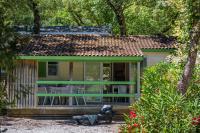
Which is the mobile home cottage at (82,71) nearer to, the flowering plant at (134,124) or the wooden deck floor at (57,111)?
the wooden deck floor at (57,111)

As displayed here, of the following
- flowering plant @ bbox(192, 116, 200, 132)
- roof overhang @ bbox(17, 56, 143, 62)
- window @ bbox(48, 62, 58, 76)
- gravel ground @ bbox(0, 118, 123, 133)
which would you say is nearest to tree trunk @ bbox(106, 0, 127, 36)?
window @ bbox(48, 62, 58, 76)

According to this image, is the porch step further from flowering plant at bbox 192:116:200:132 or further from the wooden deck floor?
flowering plant at bbox 192:116:200:132

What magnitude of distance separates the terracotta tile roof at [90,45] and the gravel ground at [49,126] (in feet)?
10.8

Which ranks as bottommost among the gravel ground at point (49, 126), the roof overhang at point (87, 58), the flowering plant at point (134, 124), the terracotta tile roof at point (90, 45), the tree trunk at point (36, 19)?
the gravel ground at point (49, 126)

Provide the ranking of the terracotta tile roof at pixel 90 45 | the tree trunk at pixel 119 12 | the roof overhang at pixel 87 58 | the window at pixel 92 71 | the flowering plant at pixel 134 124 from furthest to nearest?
the tree trunk at pixel 119 12, the window at pixel 92 71, the terracotta tile roof at pixel 90 45, the roof overhang at pixel 87 58, the flowering plant at pixel 134 124

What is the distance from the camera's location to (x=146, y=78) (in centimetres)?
1527

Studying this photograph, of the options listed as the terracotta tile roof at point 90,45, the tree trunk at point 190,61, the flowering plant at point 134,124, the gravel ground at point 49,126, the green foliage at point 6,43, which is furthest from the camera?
the terracotta tile roof at point 90,45

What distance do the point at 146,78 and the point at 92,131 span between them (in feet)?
11.0

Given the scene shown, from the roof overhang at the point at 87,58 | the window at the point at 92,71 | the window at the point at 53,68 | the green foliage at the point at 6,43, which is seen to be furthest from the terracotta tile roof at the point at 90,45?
the green foliage at the point at 6,43

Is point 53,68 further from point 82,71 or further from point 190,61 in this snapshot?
point 190,61

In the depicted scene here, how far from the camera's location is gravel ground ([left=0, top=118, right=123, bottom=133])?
1727 cm

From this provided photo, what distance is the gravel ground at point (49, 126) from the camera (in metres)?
17.3

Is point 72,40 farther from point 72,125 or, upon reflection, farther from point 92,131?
point 92,131

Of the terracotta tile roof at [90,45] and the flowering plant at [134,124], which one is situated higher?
the terracotta tile roof at [90,45]
